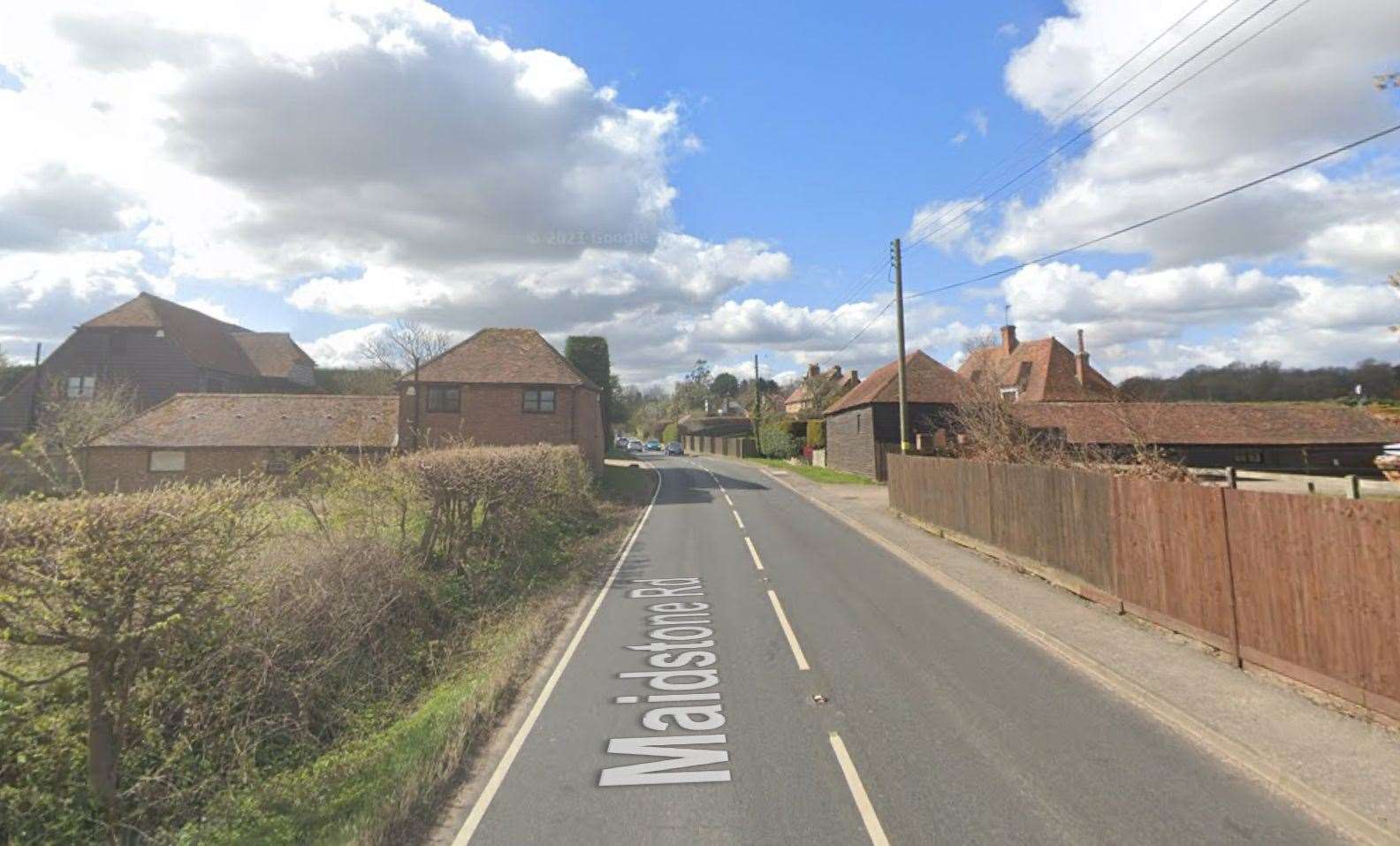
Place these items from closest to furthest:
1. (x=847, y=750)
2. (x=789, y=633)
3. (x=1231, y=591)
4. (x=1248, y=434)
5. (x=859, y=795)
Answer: (x=859, y=795) < (x=847, y=750) < (x=1231, y=591) < (x=789, y=633) < (x=1248, y=434)

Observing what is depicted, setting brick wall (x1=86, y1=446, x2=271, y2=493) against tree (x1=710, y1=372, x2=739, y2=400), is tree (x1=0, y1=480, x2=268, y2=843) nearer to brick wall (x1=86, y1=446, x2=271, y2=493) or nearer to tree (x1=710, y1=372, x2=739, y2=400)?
brick wall (x1=86, y1=446, x2=271, y2=493)

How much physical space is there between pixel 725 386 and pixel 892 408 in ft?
300

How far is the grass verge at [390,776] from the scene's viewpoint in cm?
493

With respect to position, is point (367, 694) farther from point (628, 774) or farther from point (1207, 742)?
point (1207, 742)

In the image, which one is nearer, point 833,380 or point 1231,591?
point 1231,591

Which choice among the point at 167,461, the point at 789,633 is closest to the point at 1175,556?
the point at 789,633

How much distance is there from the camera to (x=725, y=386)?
4946 inches

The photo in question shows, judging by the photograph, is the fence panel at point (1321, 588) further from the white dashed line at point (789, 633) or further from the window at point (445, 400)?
the window at point (445, 400)

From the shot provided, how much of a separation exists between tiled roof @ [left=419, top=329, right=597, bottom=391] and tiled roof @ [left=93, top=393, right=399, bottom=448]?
11.2 feet

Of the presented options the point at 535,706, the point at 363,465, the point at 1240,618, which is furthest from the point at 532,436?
the point at 1240,618

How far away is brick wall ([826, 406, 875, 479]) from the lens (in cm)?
3516

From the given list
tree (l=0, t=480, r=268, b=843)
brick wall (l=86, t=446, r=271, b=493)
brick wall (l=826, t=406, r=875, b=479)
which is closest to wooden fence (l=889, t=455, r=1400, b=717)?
tree (l=0, t=480, r=268, b=843)

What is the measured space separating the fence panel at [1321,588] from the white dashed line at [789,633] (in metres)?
4.55

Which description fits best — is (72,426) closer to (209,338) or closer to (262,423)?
(262,423)
